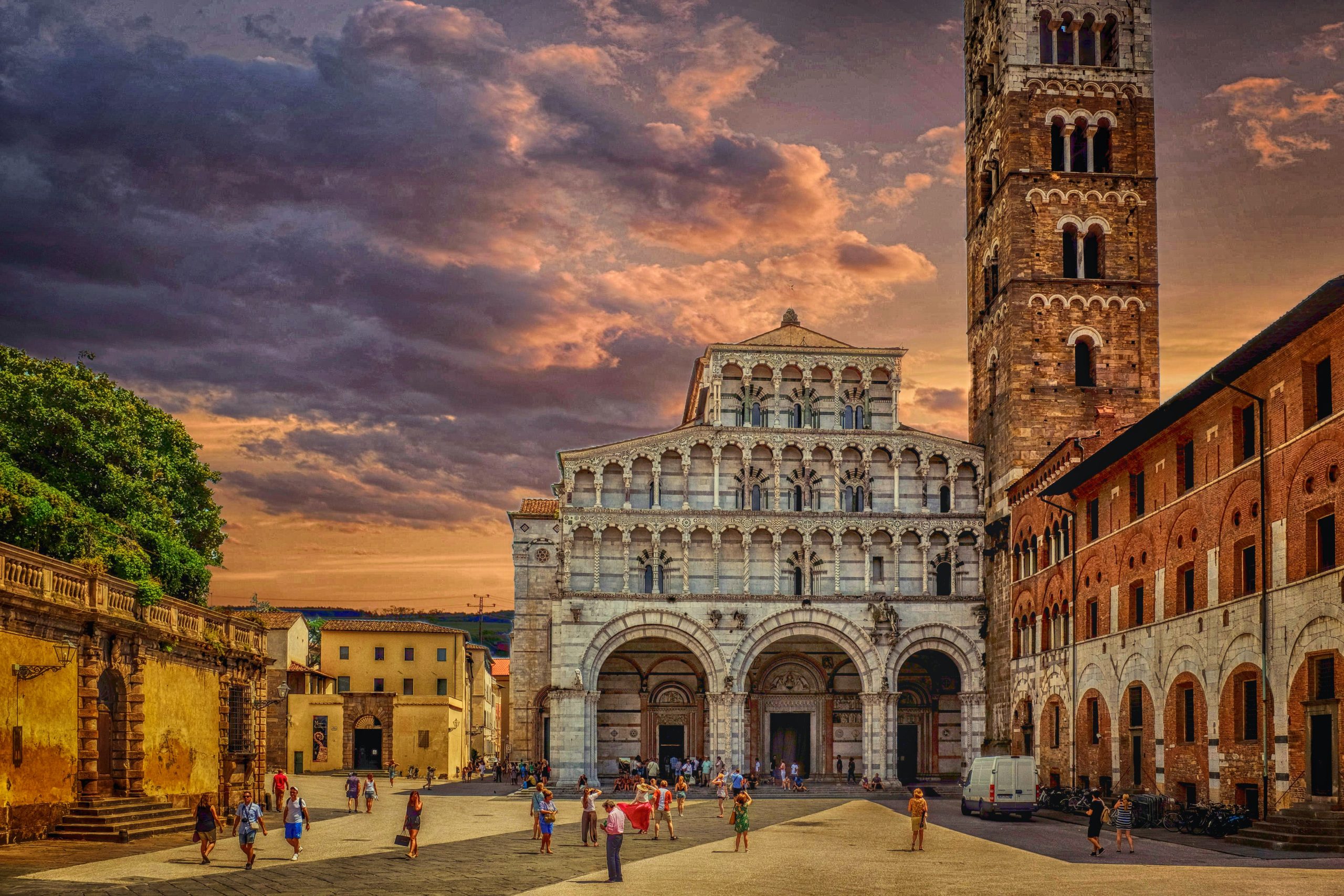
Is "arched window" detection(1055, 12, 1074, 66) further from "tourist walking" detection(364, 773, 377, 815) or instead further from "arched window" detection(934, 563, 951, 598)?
"tourist walking" detection(364, 773, 377, 815)

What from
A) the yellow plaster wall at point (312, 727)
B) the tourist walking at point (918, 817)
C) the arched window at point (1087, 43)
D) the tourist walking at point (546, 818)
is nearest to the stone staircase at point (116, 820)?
the tourist walking at point (546, 818)

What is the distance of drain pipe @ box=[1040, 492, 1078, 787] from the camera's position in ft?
153

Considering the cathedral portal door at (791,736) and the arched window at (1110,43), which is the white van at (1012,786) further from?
the arched window at (1110,43)

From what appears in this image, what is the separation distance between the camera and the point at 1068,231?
6000 centimetres

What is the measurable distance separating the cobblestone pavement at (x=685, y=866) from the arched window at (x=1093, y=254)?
27.5 metres

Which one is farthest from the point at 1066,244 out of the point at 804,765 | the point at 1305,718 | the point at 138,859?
the point at 138,859

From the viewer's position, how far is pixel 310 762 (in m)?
80.6

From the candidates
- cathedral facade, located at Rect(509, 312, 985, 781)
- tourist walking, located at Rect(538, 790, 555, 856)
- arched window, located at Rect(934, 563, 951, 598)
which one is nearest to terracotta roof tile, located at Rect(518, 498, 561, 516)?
cathedral facade, located at Rect(509, 312, 985, 781)

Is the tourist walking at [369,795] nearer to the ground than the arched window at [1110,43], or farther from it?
nearer to the ground

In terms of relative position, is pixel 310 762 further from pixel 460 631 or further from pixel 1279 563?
pixel 1279 563

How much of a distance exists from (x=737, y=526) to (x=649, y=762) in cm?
1056

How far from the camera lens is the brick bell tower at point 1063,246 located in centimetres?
5834

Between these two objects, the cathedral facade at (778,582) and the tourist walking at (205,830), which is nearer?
the tourist walking at (205,830)

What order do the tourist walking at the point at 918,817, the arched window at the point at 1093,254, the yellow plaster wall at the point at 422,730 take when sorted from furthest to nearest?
1. the yellow plaster wall at the point at 422,730
2. the arched window at the point at 1093,254
3. the tourist walking at the point at 918,817
